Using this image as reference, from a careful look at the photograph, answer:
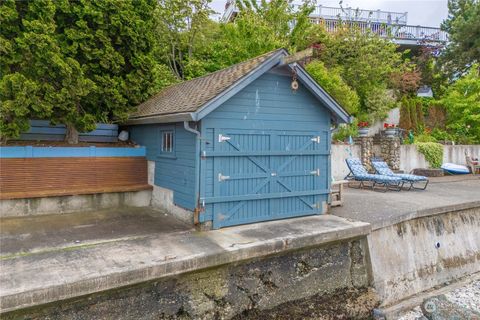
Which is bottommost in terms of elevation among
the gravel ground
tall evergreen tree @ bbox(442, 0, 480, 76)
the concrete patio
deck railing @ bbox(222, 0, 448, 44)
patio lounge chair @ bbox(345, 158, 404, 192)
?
the gravel ground

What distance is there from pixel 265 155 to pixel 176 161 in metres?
1.68

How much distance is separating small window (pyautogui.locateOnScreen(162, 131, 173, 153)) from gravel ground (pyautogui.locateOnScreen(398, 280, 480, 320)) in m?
5.27

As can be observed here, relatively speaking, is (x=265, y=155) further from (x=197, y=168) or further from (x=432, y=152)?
(x=432, y=152)

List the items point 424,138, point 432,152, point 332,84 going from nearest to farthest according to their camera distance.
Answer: point 332,84
point 432,152
point 424,138

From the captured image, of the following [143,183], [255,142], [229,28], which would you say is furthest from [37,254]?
[229,28]

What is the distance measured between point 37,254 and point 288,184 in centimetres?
425

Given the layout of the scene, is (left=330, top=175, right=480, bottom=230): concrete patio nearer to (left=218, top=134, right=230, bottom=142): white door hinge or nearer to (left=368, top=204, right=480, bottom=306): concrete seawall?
(left=368, top=204, right=480, bottom=306): concrete seawall

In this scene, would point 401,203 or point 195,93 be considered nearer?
point 195,93

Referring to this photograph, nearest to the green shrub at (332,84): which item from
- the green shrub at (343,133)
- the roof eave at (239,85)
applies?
the green shrub at (343,133)

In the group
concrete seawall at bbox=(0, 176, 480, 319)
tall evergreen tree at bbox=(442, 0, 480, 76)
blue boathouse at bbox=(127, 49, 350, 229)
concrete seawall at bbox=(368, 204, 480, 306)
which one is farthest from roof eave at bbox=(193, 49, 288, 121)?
tall evergreen tree at bbox=(442, 0, 480, 76)

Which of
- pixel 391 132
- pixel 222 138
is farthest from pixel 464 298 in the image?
pixel 391 132

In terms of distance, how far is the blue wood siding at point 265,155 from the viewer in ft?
18.5

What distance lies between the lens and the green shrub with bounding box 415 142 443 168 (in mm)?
13883

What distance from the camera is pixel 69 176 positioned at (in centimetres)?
659
